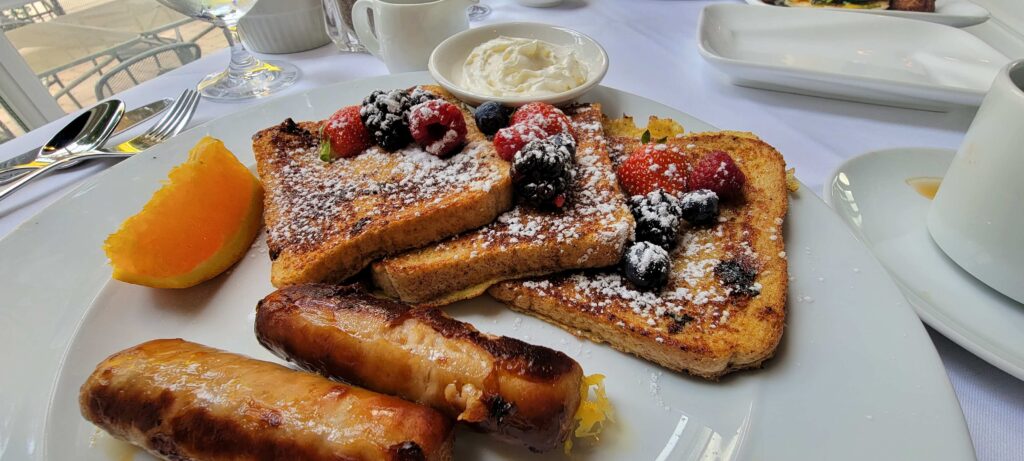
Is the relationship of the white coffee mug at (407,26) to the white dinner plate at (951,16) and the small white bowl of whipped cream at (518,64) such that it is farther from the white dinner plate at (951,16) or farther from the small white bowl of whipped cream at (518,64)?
the white dinner plate at (951,16)

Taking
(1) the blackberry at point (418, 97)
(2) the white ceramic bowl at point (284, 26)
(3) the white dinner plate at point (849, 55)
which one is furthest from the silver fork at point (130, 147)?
(3) the white dinner plate at point (849, 55)

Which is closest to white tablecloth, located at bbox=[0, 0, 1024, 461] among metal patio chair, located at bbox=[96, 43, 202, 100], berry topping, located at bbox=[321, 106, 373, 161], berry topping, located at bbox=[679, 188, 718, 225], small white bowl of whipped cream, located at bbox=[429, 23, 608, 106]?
small white bowl of whipped cream, located at bbox=[429, 23, 608, 106]

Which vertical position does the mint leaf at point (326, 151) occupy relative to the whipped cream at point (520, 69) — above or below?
below

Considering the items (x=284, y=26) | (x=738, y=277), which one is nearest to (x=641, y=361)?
(x=738, y=277)

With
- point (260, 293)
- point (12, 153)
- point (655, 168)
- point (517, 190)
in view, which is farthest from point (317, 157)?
point (12, 153)

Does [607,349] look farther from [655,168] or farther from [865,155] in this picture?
[865,155]

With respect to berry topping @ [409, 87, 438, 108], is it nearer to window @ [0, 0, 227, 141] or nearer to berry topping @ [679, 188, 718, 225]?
berry topping @ [679, 188, 718, 225]
